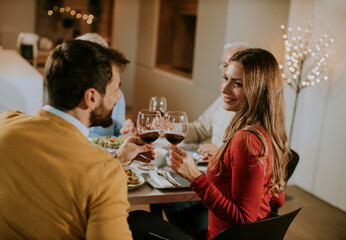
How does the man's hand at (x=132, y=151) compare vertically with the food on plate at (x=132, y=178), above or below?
above

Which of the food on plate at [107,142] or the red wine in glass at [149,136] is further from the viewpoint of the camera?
the food on plate at [107,142]

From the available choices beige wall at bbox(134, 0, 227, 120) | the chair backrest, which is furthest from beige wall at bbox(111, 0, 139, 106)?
the chair backrest

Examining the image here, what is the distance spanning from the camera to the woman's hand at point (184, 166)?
4.97 feet

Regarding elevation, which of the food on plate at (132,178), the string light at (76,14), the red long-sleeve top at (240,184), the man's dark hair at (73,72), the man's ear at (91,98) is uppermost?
the string light at (76,14)

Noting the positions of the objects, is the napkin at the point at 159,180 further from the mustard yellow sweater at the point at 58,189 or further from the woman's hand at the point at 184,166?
the mustard yellow sweater at the point at 58,189

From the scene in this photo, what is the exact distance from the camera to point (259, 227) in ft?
4.63

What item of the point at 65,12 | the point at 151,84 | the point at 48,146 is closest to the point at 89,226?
the point at 48,146

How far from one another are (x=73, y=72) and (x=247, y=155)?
652 mm

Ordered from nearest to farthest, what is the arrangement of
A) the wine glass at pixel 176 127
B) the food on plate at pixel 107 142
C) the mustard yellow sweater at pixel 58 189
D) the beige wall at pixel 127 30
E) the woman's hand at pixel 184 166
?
the mustard yellow sweater at pixel 58 189 → the woman's hand at pixel 184 166 → the wine glass at pixel 176 127 → the food on plate at pixel 107 142 → the beige wall at pixel 127 30

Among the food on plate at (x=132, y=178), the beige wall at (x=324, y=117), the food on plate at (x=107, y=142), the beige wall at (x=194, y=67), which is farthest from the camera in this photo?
the beige wall at (x=194, y=67)

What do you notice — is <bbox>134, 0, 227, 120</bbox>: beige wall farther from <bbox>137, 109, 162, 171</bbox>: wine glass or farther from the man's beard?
the man's beard

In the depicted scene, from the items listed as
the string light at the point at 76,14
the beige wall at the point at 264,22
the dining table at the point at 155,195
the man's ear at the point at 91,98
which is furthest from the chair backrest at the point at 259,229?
the string light at the point at 76,14

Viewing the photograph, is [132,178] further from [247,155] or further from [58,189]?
→ [58,189]

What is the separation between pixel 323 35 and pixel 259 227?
8.80ft
